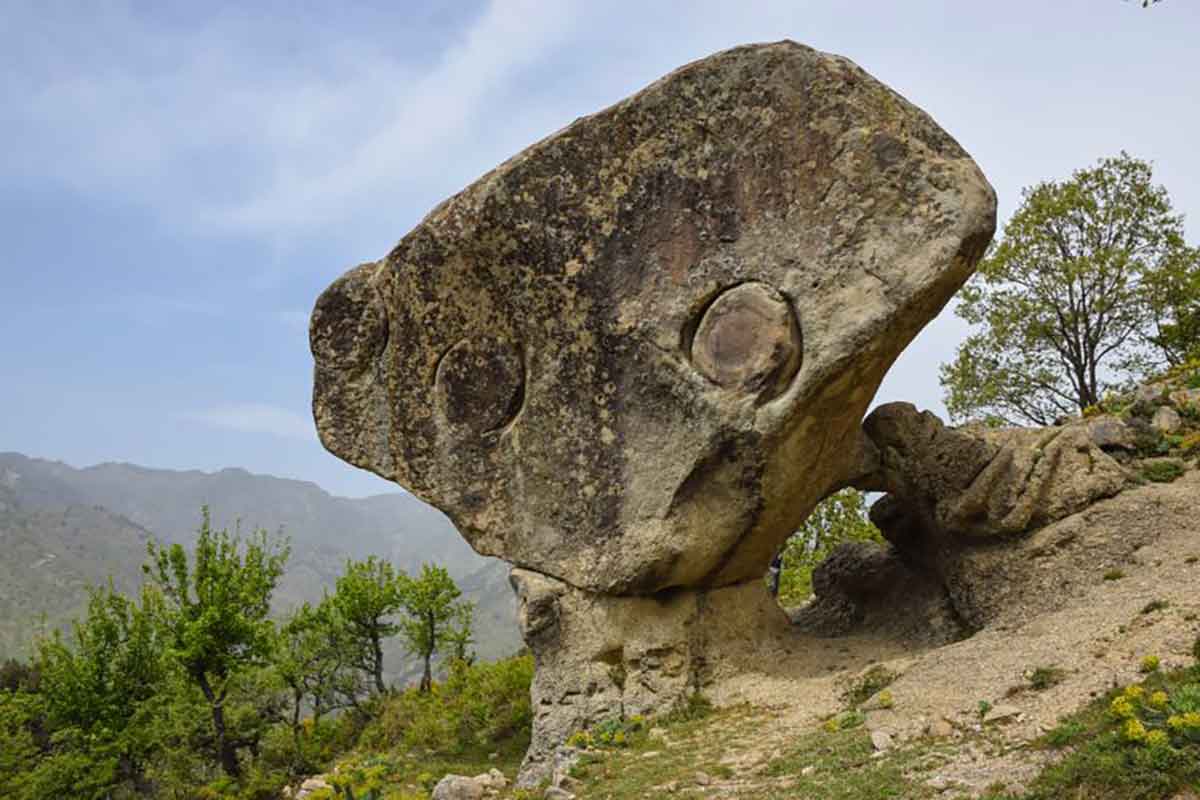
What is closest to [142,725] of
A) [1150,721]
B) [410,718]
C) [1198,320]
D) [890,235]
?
[410,718]

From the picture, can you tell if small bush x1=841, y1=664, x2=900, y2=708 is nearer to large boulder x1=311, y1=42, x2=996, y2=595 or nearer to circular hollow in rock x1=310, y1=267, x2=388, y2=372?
large boulder x1=311, y1=42, x2=996, y2=595

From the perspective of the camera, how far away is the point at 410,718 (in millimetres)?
22844

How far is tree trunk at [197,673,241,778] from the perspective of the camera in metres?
22.0

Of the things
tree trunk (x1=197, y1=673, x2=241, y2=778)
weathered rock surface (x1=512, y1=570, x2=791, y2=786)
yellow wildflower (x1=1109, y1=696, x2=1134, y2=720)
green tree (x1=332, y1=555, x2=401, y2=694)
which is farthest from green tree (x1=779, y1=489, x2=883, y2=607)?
yellow wildflower (x1=1109, y1=696, x2=1134, y2=720)

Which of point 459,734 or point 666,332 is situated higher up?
point 666,332

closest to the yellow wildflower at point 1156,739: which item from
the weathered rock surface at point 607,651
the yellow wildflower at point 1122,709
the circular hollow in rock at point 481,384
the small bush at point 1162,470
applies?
the yellow wildflower at point 1122,709

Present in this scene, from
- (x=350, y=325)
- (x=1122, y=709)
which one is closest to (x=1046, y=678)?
(x=1122, y=709)

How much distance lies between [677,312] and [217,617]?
15.2 meters

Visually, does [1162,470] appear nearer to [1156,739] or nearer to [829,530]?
[1156,739]

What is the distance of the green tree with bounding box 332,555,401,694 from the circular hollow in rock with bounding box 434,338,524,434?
18790 millimetres

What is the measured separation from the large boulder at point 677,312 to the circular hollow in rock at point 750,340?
0.10 ft

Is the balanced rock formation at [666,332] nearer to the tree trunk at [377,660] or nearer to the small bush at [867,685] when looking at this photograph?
the small bush at [867,685]

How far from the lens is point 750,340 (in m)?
12.7

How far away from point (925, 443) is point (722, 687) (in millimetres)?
5411
